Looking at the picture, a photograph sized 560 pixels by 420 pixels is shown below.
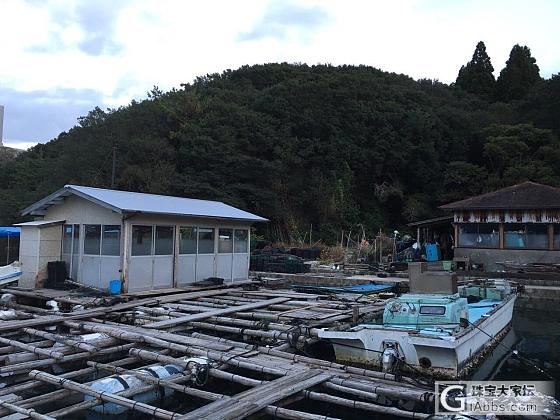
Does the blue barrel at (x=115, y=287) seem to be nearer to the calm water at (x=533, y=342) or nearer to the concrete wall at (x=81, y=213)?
the concrete wall at (x=81, y=213)

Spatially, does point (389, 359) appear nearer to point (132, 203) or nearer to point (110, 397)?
point (110, 397)

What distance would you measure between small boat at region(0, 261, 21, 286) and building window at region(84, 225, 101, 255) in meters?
2.09

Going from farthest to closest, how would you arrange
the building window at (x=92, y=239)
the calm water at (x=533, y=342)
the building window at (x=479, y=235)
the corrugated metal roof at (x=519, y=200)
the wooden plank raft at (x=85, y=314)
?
1. the building window at (x=479, y=235)
2. the corrugated metal roof at (x=519, y=200)
3. the building window at (x=92, y=239)
4. the calm water at (x=533, y=342)
5. the wooden plank raft at (x=85, y=314)

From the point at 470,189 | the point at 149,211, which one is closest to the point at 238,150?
the point at 470,189

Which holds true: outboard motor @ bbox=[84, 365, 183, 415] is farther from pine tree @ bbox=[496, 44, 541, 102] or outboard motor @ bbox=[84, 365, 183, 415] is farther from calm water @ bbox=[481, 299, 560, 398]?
pine tree @ bbox=[496, 44, 541, 102]

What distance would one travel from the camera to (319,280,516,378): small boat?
8305mm

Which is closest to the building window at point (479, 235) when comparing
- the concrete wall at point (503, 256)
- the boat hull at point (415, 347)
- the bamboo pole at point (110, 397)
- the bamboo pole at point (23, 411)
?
the concrete wall at point (503, 256)

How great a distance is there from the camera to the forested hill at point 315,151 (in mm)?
36281

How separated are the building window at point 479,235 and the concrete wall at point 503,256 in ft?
0.99

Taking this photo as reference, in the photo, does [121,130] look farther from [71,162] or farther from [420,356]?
[420,356]

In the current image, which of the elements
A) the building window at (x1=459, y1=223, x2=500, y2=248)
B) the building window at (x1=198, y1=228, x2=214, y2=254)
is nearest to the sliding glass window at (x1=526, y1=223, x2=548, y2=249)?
the building window at (x1=459, y1=223, x2=500, y2=248)

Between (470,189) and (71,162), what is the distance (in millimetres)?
31843

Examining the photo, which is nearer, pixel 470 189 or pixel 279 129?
pixel 470 189

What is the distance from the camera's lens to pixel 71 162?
41156mm
